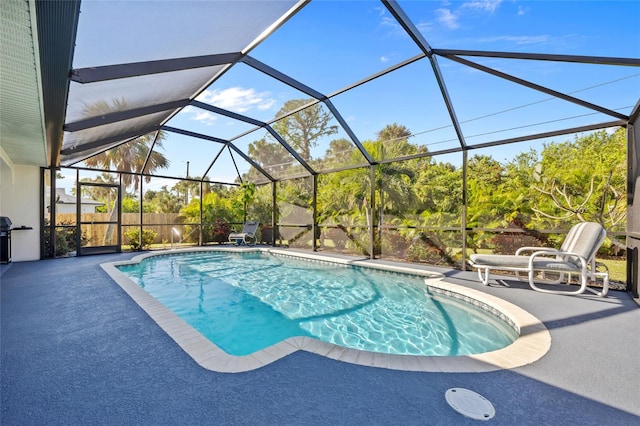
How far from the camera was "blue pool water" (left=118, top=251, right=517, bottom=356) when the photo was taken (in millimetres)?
3871

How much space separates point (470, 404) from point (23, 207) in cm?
1147

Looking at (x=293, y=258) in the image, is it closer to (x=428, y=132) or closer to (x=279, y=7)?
(x=428, y=132)

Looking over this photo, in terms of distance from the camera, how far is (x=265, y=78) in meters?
6.56

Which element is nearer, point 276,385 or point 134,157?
point 276,385

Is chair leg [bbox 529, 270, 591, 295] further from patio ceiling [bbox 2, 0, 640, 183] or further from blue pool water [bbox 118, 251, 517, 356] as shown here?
patio ceiling [bbox 2, 0, 640, 183]

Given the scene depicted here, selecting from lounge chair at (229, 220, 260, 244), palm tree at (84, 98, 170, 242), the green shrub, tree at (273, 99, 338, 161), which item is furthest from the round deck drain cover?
the green shrub

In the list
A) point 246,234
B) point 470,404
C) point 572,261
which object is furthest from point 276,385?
point 246,234

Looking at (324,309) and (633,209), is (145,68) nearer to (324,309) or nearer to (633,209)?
(324,309)

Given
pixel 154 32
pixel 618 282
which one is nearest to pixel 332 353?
pixel 154 32

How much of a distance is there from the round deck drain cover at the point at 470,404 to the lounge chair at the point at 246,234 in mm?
10958

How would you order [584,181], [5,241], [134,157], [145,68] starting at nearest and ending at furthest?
[145,68]
[584,181]
[5,241]
[134,157]

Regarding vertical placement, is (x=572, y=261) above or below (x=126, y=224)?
below

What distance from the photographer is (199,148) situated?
1141 centimetres

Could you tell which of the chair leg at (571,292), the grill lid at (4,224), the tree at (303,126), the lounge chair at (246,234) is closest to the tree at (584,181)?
the chair leg at (571,292)
